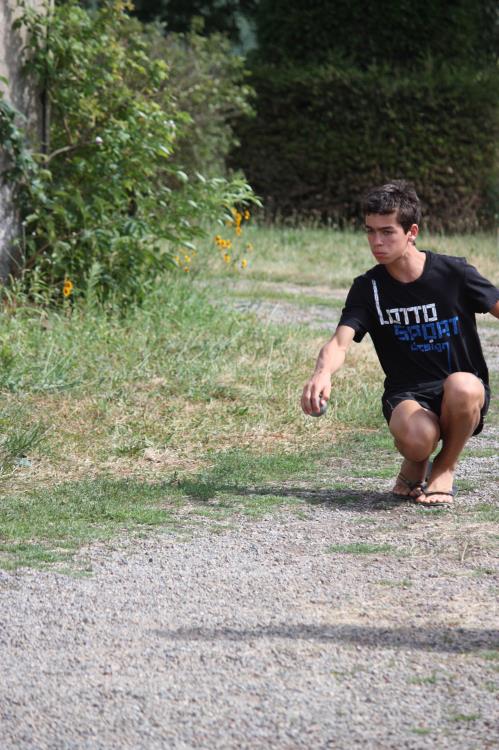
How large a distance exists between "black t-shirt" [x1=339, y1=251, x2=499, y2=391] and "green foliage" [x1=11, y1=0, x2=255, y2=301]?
123 inches

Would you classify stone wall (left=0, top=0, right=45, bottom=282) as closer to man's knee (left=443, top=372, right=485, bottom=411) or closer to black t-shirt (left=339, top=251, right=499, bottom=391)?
black t-shirt (left=339, top=251, right=499, bottom=391)

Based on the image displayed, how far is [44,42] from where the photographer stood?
7582 mm

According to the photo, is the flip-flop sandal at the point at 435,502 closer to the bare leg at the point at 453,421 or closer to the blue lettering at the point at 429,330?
the bare leg at the point at 453,421

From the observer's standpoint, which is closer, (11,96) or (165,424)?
(165,424)

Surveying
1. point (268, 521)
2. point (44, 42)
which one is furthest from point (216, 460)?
point (44, 42)

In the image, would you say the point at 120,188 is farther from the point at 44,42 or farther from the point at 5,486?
the point at 5,486

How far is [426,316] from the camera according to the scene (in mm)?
4578

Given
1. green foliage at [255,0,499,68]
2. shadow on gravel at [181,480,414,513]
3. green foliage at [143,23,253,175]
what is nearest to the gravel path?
shadow on gravel at [181,480,414,513]

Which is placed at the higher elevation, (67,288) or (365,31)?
(365,31)

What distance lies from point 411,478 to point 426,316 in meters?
0.64

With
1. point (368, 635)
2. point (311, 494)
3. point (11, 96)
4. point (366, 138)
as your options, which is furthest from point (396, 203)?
point (366, 138)

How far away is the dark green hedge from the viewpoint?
17234 millimetres

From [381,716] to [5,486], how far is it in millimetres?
2399

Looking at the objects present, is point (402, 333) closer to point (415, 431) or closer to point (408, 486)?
point (415, 431)
